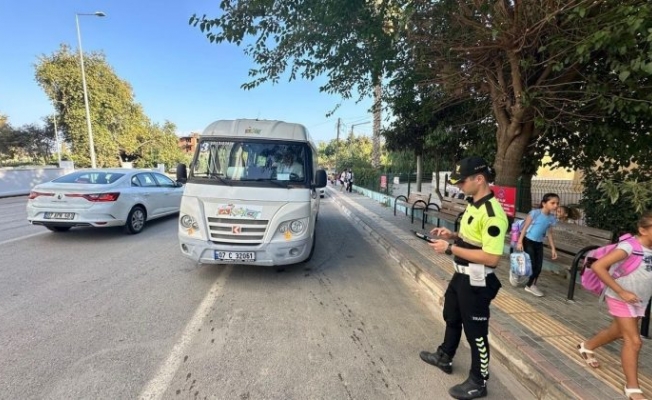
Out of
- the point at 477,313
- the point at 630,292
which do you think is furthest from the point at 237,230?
the point at 630,292

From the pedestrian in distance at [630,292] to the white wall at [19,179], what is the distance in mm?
24678

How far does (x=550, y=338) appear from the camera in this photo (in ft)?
11.1

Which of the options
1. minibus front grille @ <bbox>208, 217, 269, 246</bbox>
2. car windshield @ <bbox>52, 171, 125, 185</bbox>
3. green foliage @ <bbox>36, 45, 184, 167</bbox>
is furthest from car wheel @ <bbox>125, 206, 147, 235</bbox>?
green foliage @ <bbox>36, 45, 184, 167</bbox>

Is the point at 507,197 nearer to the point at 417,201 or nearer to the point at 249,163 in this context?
the point at 417,201

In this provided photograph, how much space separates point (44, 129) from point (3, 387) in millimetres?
44128

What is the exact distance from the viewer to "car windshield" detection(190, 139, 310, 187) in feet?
17.5

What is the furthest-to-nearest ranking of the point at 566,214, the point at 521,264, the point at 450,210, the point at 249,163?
the point at 450,210
the point at 566,214
the point at 249,163
the point at 521,264

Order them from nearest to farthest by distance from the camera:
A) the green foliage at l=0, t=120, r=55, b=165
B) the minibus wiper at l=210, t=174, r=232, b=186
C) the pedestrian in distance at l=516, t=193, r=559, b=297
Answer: the pedestrian in distance at l=516, t=193, r=559, b=297 → the minibus wiper at l=210, t=174, r=232, b=186 → the green foliage at l=0, t=120, r=55, b=165

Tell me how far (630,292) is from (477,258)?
1227mm

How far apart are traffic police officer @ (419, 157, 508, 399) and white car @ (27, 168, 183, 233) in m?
7.08

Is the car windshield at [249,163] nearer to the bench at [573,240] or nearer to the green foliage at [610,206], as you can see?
the bench at [573,240]

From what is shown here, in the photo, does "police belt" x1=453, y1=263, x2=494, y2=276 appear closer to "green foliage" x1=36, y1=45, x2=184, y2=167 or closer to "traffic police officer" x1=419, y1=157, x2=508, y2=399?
"traffic police officer" x1=419, y1=157, x2=508, y2=399

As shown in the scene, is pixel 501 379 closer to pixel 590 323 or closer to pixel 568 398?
pixel 568 398

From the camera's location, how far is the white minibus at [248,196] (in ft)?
15.8
